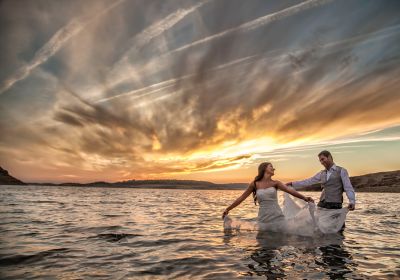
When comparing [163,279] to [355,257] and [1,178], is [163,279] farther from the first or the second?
[1,178]

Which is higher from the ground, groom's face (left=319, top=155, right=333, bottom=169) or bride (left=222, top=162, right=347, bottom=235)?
groom's face (left=319, top=155, right=333, bottom=169)

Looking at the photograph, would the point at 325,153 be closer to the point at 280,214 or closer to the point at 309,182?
the point at 309,182

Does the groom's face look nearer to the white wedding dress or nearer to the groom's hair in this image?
the groom's hair

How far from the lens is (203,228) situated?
42.3ft

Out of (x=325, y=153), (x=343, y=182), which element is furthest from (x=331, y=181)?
(x=325, y=153)

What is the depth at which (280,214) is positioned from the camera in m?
10.6

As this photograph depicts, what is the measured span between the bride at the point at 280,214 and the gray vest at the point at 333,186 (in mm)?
440

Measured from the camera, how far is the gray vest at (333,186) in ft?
33.5

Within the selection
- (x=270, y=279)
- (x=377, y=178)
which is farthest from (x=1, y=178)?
(x=270, y=279)

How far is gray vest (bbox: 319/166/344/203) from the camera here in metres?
10.2

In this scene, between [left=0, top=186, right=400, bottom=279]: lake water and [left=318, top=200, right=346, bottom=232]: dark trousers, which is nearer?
[left=0, top=186, right=400, bottom=279]: lake water

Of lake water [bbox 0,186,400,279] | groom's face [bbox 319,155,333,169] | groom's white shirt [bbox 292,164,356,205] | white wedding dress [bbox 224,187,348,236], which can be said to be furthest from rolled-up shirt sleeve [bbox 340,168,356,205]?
lake water [bbox 0,186,400,279]

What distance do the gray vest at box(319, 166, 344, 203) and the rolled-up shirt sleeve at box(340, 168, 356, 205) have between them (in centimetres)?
13

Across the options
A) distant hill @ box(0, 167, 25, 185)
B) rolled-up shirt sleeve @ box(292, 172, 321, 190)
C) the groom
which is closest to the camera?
the groom
